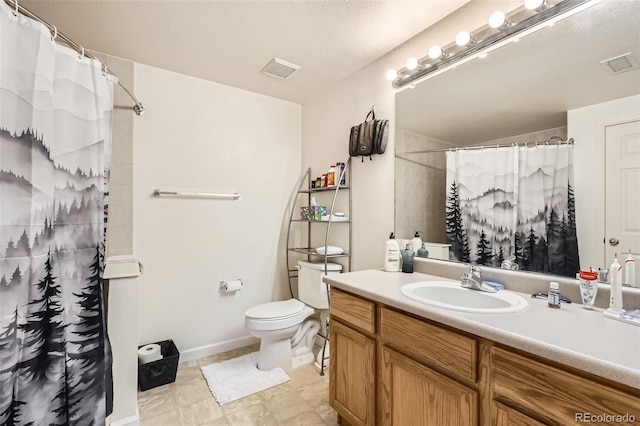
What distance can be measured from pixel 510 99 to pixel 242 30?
1.61m

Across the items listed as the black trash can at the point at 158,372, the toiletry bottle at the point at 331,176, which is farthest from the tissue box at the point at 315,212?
the black trash can at the point at 158,372

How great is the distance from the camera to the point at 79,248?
126 centimetres

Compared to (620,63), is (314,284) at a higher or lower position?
lower

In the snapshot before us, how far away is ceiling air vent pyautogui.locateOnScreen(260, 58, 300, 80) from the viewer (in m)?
2.21

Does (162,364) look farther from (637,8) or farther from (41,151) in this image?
(637,8)

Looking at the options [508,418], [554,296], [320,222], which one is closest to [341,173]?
[320,222]

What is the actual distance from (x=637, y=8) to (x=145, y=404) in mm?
3150

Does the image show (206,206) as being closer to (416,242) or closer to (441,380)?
(416,242)

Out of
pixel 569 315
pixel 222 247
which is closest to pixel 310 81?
pixel 222 247

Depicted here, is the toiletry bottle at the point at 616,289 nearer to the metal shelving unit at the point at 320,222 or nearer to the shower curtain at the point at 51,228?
the metal shelving unit at the point at 320,222

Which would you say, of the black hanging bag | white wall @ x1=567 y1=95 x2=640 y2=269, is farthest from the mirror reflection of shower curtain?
the black hanging bag

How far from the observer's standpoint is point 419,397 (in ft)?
3.87

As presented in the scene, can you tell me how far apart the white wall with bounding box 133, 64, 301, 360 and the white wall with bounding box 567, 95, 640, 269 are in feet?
7.33

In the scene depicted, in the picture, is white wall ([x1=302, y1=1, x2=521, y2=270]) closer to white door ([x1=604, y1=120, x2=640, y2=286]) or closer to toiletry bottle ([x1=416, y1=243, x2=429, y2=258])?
toiletry bottle ([x1=416, y1=243, x2=429, y2=258])
